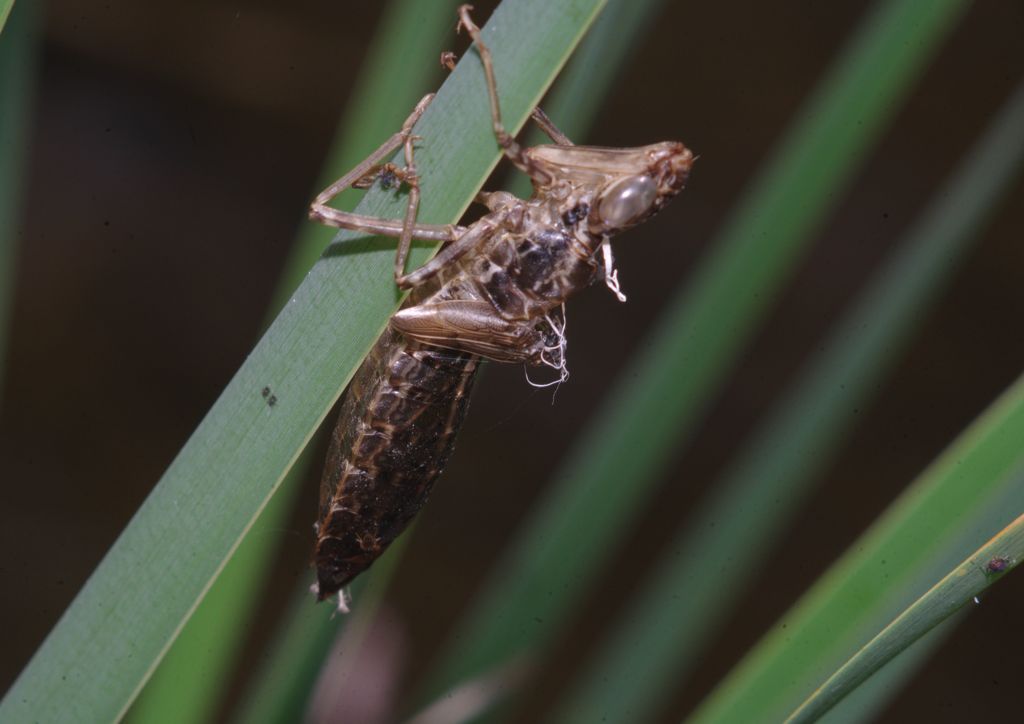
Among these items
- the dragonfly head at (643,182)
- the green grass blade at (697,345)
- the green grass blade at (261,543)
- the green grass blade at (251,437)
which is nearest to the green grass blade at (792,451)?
the green grass blade at (697,345)

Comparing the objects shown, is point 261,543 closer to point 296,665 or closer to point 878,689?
point 296,665

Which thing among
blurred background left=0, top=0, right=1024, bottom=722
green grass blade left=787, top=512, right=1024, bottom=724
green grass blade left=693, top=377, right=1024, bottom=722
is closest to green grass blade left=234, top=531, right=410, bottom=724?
green grass blade left=693, top=377, right=1024, bottom=722

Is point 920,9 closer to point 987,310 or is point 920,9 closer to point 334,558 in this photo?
point 334,558

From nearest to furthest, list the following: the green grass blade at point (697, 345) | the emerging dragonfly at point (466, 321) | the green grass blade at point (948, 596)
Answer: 1. the green grass blade at point (948, 596)
2. the green grass blade at point (697, 345)
3. the emerging dragonfly at point (466, 321)

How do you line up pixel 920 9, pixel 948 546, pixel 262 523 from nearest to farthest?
pixel 948 546, pixel 920 9, pixel 262 523

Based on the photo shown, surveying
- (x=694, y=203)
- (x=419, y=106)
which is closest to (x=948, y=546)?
(x=419, y=106)

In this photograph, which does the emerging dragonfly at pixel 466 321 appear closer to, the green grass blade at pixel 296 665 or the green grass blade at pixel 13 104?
the green grass blade at pixel 296 665
